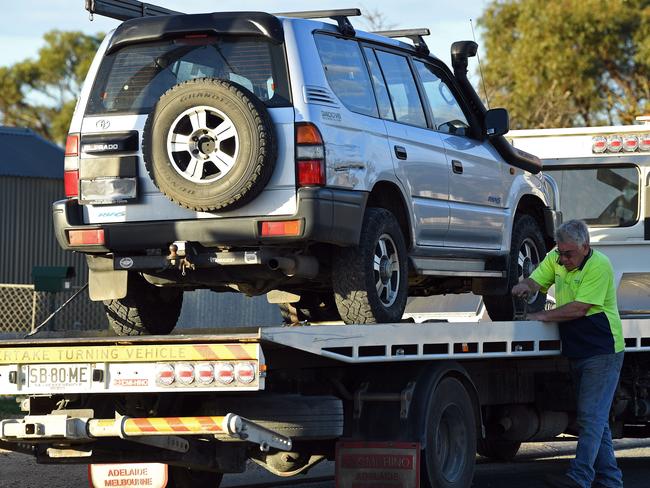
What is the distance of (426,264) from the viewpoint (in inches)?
376

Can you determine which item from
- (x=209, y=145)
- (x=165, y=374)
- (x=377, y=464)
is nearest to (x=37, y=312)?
(x=209, y=145)

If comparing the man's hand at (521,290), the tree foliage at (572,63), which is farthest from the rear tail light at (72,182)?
the tree foliage at (572,63)

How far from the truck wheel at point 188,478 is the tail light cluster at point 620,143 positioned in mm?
5629

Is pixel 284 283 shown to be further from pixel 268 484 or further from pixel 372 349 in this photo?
pixel 268 484

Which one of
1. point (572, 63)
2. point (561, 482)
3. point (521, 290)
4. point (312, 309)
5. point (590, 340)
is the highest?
point (572, 63)

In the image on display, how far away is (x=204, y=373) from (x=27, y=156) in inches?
882

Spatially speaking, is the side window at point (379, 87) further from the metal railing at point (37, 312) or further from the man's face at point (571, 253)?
the metal railing at point (37, 312)

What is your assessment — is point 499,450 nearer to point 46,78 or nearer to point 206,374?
point 206,374

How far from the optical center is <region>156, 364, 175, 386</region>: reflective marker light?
705 centimetres

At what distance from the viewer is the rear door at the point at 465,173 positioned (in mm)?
9914

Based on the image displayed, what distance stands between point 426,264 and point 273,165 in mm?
1870

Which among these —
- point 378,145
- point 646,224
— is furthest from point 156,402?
point 646,224

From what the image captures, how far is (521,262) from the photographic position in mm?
10922

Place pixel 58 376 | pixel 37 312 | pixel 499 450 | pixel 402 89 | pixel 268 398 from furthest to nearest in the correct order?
1. pixel 37 312
2. pixel 499 450
3. pixel 402 89
4. pixel 268 398
5. pixel 58 376
